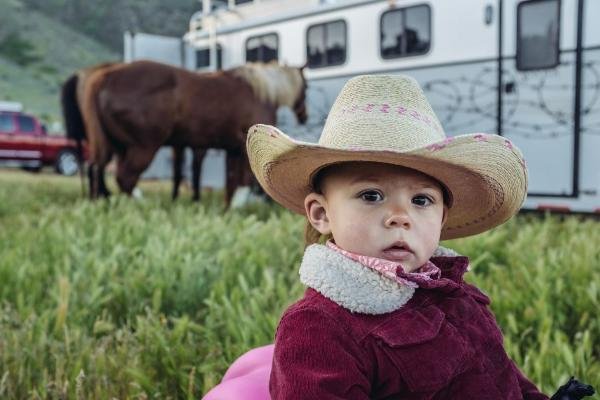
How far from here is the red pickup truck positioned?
19047mm

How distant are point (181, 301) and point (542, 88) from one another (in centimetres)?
484

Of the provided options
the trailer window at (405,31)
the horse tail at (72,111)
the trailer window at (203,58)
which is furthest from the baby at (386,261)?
the trailer window at (203,58)

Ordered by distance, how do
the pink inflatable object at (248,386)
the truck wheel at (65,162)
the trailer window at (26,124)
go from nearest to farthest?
the pink inflatable object at (248,386)
the trailer window at (26,124)
the truck wheel at (65,162)

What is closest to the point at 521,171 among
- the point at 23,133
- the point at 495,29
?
the point at 495,29

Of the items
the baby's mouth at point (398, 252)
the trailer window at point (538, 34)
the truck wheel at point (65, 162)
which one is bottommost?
the truck wheel at point (65, 162)

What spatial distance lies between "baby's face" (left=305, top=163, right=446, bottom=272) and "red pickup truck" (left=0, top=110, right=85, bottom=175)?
1823cm

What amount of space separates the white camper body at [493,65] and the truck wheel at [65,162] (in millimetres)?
12226

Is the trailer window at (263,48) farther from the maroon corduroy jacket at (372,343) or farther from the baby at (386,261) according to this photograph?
the maroon corduroy jacket at (372,343)

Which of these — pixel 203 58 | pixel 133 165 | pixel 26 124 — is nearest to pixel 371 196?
pixel 133 165

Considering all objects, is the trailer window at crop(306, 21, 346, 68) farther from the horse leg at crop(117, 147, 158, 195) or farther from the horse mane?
the horse leg at crop(117, 147, 158, 195)

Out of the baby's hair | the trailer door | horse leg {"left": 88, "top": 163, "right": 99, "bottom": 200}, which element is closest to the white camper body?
the trailer door

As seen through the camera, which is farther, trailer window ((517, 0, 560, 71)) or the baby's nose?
trailer window ((517, 0, 560, 71))

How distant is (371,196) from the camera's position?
5.12 ft

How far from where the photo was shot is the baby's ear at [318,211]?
5.55ft
